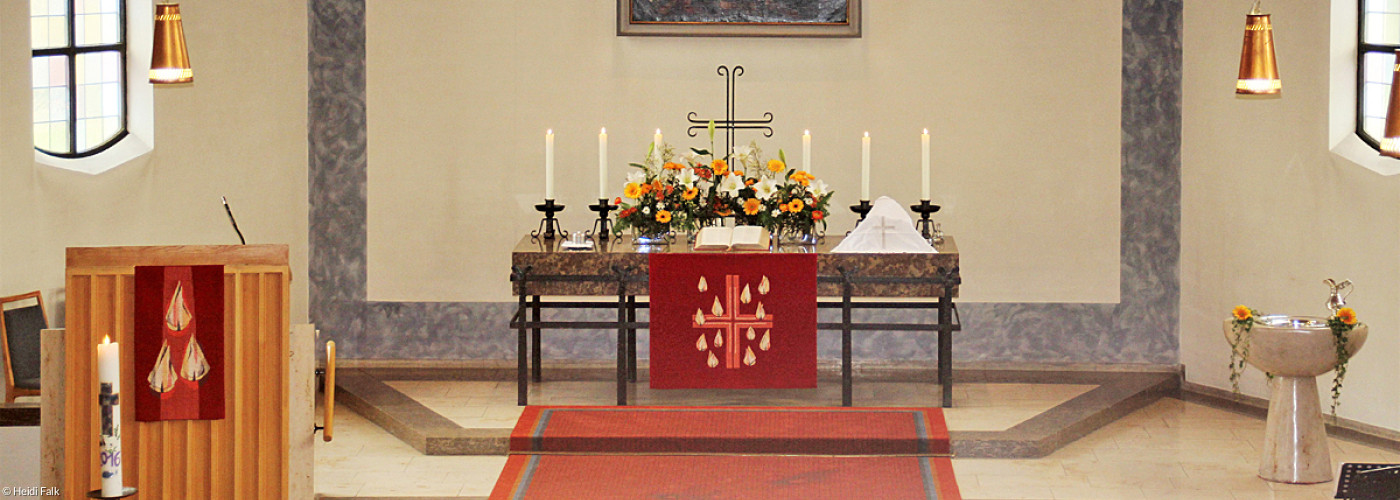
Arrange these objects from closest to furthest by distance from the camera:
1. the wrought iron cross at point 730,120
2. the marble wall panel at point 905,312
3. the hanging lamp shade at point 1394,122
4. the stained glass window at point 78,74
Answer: the hanging lamp shade at point 1394,122 < the stained glass window at point 78,74 < the marble wall panel at point 905,312 < the wrought iron cross at point 730,120

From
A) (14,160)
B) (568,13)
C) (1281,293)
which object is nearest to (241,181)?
(14,160)

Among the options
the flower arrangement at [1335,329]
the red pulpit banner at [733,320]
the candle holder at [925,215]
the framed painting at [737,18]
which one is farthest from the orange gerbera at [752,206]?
the flower arrangement at [1335,329]

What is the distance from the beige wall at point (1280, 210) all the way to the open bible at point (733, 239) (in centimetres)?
250

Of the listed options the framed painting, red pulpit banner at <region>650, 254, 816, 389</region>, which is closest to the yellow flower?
red pulpit banner at <region>650, 254, 816, 389</region>

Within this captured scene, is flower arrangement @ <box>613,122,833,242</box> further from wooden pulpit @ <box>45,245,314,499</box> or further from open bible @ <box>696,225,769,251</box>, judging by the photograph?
wooden pulpit @ <box>45,245,314,499</box>

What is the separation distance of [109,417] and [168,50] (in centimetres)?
210

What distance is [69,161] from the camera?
562 cm

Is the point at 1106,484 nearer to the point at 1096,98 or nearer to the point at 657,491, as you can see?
the point at 657,491

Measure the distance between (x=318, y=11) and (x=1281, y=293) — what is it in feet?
17.5

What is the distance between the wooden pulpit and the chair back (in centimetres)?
114

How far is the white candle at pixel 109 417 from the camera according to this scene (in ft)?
11.4

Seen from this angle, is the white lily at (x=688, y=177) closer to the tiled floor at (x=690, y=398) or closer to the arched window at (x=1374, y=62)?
the tiled floor at (x=690, y=398)

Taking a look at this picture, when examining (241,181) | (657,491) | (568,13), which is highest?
(568,13)

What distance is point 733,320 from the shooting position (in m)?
6.05
